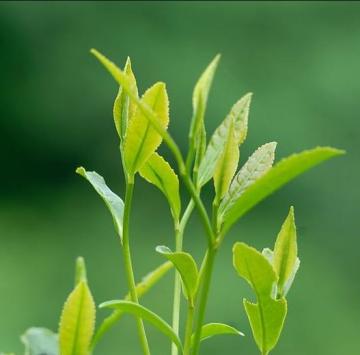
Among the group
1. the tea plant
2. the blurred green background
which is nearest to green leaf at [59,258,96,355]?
the tea plant

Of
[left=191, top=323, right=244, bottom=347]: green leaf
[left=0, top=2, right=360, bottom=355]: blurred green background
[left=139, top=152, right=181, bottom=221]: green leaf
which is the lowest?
[left=191, top=323, right=244, bottom=347]: green leaf

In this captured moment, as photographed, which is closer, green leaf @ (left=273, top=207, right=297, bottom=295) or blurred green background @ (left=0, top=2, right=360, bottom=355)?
green leaf @ (left=273, top=207, right=297, bottom=295)

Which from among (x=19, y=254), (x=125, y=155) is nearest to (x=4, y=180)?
(x=19, y=254)

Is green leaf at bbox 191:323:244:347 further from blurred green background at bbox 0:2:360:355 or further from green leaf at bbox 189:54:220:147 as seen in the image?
blurred green background at bbox 0:2:360:355

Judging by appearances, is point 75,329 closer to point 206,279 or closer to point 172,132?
point 206,279

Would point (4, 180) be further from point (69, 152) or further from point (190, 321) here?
point (190, 321)

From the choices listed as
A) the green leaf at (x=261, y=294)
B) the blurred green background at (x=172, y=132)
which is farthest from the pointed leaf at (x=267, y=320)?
the blurred green background at (x=172, y=132)
